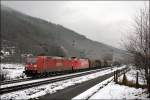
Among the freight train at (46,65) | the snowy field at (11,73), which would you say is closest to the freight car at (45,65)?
the freight train at (46,65)

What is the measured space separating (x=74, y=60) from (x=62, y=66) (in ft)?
27.9

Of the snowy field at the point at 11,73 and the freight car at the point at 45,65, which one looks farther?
the freight car at the point at 45,65

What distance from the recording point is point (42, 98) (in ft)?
46.7

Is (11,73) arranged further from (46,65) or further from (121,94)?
(121,94)

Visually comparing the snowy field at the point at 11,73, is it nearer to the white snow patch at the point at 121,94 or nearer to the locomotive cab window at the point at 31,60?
the locomotive cab window at the point at 31,60

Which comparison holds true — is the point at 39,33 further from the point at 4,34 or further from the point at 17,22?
the point at 4,34

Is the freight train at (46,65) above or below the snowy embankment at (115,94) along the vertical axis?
above

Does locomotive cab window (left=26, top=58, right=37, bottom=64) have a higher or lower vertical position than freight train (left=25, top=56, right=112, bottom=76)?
higher

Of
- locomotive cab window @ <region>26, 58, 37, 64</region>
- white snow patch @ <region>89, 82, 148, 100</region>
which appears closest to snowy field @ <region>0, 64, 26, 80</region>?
locomotive cab window @ <region>26, 58, 37, 64</region>

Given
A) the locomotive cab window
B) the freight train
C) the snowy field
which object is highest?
the locomotive cab window

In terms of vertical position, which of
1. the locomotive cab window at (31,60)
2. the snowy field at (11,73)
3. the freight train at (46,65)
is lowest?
the snowy field at (11,73)

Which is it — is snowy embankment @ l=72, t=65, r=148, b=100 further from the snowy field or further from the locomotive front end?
the snowy field

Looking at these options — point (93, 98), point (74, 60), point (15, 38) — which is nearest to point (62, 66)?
point (74, 60)

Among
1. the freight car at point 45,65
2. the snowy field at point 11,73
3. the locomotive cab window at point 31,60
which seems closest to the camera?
the snowy field at point 11,73
